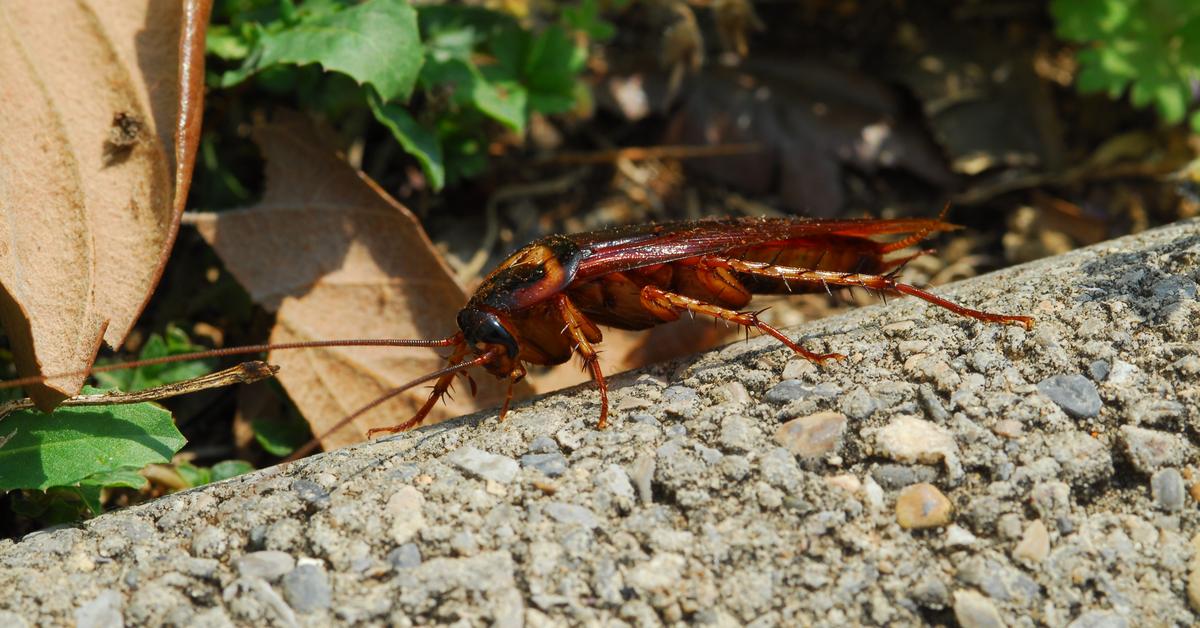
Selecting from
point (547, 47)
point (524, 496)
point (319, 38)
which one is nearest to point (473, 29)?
point (547, 47)

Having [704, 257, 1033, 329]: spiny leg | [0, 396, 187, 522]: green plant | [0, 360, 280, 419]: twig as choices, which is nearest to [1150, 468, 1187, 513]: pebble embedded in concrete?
[704, 257, 1033, 329]: spiny leg

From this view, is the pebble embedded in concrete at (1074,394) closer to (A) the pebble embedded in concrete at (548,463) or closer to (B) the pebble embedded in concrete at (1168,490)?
(B) the pebble embedded in concrete at (1168,490)

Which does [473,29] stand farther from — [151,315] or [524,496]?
[524,496]

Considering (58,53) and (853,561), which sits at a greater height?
(58,53)

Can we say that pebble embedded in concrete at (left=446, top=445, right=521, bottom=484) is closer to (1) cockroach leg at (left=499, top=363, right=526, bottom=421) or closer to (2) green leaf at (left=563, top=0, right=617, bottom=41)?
(1) cockroach leg at (left=499, top=363, right=526, bottom=421)

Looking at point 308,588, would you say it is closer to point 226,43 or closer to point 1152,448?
point 1152,448

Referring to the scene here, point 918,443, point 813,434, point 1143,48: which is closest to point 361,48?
point 813,434
